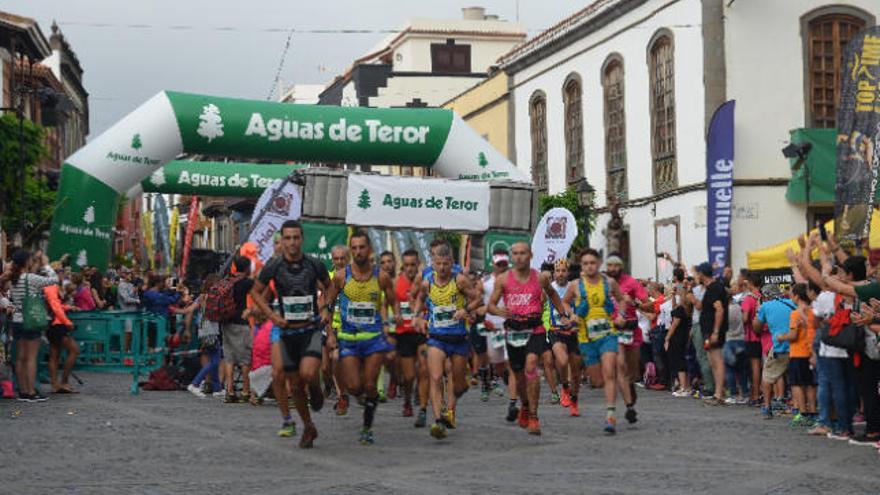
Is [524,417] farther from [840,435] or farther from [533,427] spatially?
[840,435]

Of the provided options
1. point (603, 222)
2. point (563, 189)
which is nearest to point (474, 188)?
point (603, 222)

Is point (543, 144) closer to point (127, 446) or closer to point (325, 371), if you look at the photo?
point (325, 371)

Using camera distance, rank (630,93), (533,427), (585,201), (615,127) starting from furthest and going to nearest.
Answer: (615,127) → (630,93) → (585,201) → (533,427)

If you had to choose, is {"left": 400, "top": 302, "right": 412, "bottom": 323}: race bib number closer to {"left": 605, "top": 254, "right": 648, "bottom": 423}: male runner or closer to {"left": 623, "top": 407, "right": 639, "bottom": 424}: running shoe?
{"left": 605, "top": 254, "right": 648, "bottom": 423}: male runner

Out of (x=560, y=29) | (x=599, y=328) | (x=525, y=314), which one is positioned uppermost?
(x=560, y=29)

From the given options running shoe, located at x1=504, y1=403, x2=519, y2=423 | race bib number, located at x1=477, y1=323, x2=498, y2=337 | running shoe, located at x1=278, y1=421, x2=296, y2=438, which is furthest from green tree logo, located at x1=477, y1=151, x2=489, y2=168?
running shoe, located at x1=278, y1=421, x2=296, y2=438

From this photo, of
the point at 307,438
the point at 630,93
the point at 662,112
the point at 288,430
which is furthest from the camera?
the point at 630,93

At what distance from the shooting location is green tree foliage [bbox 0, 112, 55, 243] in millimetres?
33156

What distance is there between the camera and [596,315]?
14.1 meters

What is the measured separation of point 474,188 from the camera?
68.8 feet

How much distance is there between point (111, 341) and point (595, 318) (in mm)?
7249

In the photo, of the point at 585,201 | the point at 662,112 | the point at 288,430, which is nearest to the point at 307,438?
the point at 288,430

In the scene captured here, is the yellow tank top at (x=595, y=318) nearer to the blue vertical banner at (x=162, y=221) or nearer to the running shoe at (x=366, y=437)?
the running shoe at (x=366, y=437)

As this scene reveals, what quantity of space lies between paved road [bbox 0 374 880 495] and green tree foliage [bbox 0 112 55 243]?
1857 centimetres
